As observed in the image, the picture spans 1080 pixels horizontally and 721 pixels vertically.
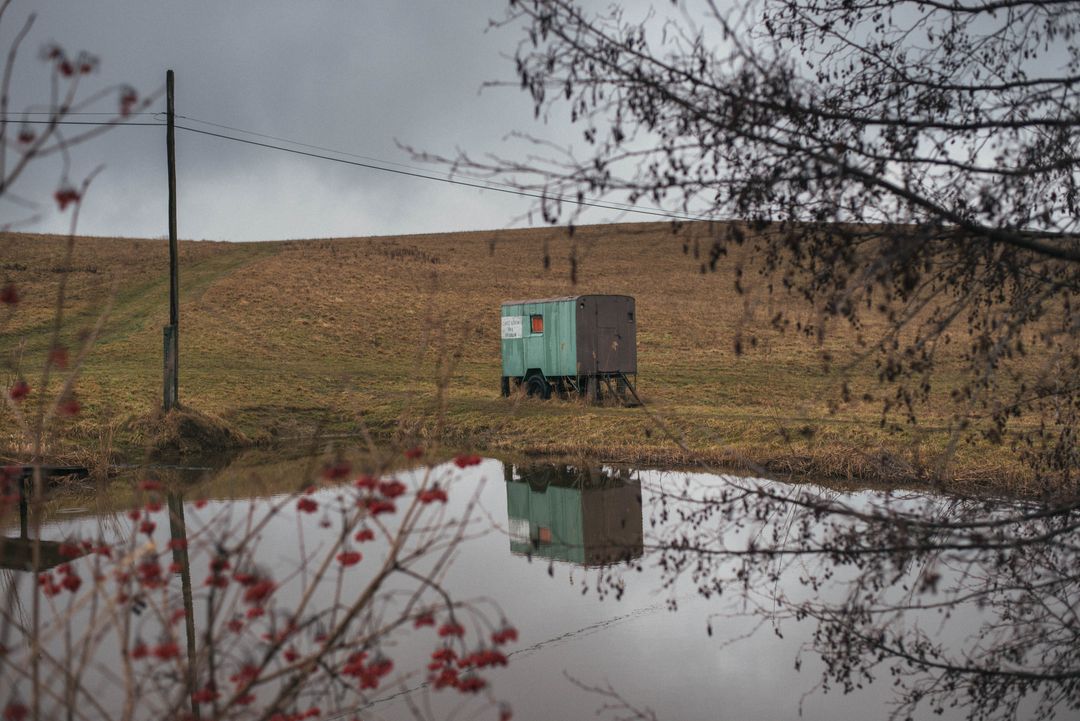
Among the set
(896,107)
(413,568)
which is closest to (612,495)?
(413,568)

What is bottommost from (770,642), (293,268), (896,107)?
(770,642)

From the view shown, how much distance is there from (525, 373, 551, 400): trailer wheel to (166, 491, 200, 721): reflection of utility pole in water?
13.0 meters

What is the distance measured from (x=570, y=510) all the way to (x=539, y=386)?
1290 centimetres

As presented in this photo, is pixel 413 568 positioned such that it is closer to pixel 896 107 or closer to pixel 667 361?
pixel 896 107

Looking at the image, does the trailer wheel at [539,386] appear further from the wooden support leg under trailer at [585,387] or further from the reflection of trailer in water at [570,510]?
the reflection of trailer in water at [570,510]

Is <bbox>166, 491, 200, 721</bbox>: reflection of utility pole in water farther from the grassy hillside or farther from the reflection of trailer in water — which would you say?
the reflection of trailer in water

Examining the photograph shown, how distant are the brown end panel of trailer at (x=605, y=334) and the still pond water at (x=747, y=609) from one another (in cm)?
1244

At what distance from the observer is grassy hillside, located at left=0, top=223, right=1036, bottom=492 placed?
43.4 ft

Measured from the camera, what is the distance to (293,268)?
52594 millimetres

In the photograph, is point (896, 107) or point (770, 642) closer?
point (896, 107)

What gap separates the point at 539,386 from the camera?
Result: 88.7 feet

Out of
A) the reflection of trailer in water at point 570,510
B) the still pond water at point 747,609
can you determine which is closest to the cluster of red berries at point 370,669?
the still pond water at point 747,609

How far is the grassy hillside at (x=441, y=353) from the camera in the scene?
43.4ft

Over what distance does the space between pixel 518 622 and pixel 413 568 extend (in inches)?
79.6
